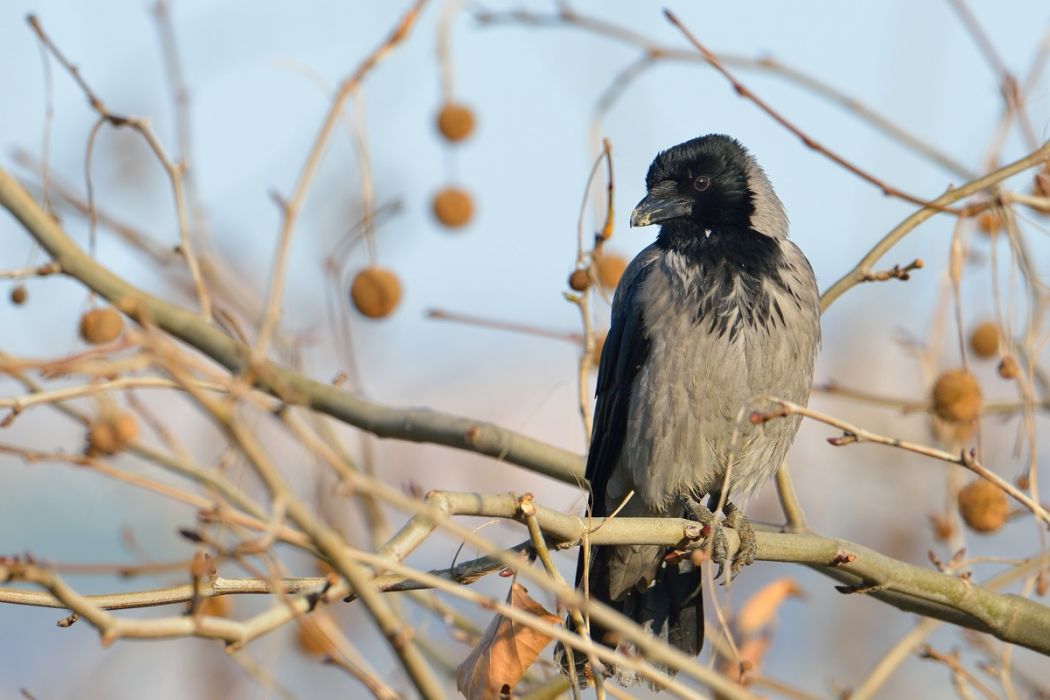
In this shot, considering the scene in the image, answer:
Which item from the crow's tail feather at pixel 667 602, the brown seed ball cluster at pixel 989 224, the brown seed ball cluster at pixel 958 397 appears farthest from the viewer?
the crow's tail feather at pixel 667 602

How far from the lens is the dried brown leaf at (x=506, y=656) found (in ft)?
9.82

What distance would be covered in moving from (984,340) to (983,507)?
5.32ft

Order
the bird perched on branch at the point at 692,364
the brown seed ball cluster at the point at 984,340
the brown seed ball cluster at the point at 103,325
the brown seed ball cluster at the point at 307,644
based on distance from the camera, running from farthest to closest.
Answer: the brown seed ball cluster at the point at 984,340, the bird perched on branch at the point at 692,364, the brown seed ball cluster at the point at 307,644, the brown seed ball cluster at the point at 103,325

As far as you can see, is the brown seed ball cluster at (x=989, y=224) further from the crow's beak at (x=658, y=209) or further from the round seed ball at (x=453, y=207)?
the round seed ball at (x=453, y=207)

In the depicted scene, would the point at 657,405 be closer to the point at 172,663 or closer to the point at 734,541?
the point at 734,541

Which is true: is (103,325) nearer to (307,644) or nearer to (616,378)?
(307,644)

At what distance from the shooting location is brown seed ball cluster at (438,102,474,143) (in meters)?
5.64

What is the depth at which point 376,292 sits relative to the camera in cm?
495

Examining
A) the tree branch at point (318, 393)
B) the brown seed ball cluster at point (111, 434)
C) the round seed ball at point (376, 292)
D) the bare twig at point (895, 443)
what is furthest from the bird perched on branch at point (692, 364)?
the brown seed ball cluster at point (111, 434)

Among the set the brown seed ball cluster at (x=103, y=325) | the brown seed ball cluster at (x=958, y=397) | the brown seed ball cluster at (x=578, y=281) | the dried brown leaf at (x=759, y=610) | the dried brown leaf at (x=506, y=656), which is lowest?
the dried brown leaf at (x=506, y=656)

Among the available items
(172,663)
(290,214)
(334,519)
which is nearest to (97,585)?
(172,663)

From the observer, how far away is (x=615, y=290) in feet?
17.7

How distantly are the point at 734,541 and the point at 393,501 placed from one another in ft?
8.72

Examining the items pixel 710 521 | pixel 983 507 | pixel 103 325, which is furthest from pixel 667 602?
pixel 103 325
